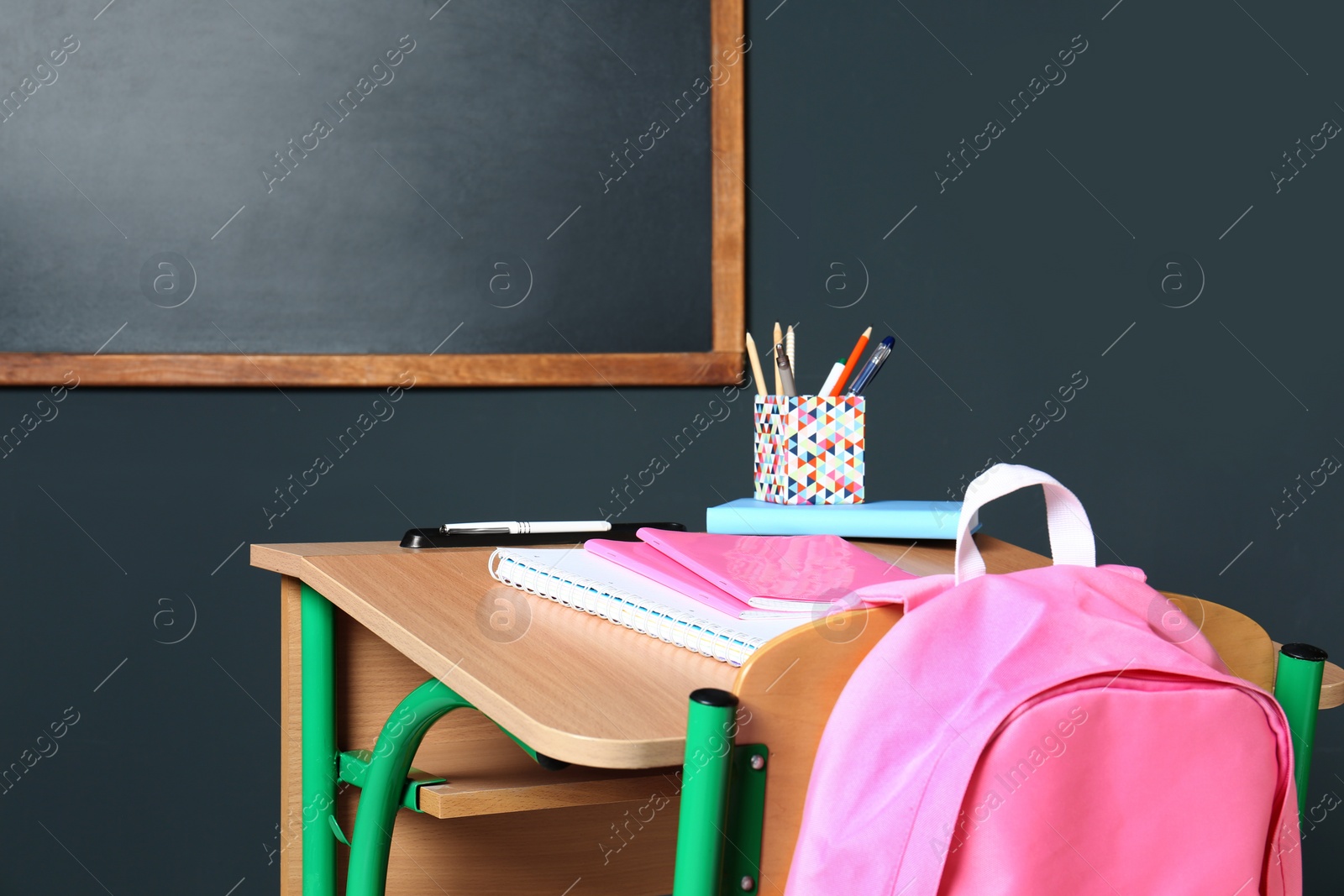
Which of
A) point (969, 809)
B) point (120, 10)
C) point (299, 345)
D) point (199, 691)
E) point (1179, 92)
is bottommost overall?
point (969, 809)

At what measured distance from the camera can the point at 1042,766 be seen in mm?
521

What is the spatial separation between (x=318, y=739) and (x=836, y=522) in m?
0.56

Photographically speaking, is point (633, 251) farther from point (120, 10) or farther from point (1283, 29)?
point (1283, 29)

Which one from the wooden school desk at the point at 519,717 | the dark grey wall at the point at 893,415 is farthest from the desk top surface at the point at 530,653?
the dark grey wall at the point at 893,415

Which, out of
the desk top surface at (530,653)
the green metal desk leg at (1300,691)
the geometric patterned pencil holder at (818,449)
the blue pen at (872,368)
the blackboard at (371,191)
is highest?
the blackboard at (371,191)

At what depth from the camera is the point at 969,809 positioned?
52 centimetres

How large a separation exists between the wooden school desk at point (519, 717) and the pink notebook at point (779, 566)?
81mm

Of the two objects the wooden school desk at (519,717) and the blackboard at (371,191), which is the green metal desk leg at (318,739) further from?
the blackboard at (371,191)

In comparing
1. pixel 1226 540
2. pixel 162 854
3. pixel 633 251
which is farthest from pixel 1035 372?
pixel 162 854

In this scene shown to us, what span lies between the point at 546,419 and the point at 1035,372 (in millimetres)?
927

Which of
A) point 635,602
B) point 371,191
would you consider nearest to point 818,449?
point 635,602

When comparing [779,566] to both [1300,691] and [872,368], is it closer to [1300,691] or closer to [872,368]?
[1300,691]

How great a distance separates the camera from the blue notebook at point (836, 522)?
1200mm

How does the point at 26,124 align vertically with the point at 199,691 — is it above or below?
above
